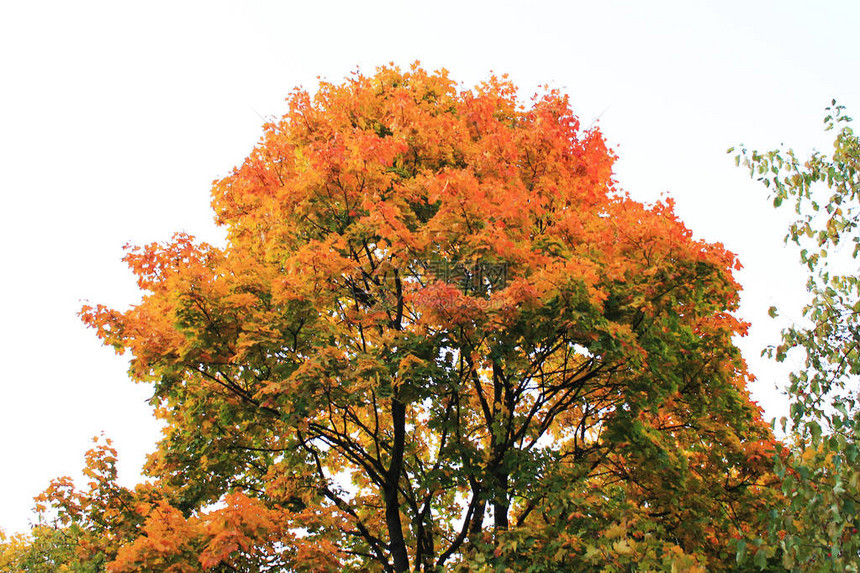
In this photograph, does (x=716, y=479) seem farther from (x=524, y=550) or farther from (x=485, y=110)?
(x=485, y=110)

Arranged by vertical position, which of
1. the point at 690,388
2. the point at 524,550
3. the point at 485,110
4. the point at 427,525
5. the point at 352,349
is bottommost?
the point at 524,550

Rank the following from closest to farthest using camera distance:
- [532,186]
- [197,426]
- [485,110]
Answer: [197,426] → [532,186] → [485,110]

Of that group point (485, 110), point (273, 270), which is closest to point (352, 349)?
point (273, 270)

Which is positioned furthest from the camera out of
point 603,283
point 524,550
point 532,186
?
point 532,186

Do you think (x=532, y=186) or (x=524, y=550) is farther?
(x=532, y=186)

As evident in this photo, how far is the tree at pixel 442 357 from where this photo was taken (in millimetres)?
7977

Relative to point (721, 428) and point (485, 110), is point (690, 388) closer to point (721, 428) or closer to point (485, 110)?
point (721, 428)

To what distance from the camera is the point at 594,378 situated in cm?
1030

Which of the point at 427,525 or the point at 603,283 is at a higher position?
the point at 603,283

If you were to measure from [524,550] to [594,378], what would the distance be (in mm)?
3298

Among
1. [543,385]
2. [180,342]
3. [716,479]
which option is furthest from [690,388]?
[180,342]

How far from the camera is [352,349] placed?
34.3 feet

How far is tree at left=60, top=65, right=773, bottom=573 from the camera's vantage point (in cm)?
798

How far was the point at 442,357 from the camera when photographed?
Answer: 362 inches
